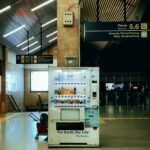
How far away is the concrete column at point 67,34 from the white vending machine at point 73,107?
69 cm

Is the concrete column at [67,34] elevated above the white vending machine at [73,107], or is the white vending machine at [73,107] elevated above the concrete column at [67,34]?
the concrete column at [67,34]

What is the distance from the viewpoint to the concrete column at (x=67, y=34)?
385 inches

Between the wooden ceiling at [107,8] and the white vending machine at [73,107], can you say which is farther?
the wooden ceiling at [107,8]

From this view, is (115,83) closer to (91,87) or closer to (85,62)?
(85,62)

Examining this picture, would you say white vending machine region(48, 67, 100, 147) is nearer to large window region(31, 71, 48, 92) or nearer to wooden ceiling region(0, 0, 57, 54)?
wooden ceiling region(0, 0, 57, 54)

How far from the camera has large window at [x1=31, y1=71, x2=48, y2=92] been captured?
→ 30.2 metres

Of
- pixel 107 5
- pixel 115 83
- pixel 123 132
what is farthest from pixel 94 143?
pixel 115 83

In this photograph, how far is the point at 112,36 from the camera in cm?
1085

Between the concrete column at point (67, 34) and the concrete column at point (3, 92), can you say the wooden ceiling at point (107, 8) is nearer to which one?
the concrete column at point (67, 34)

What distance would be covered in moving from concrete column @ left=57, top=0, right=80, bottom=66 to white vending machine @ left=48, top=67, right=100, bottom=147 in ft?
2.26

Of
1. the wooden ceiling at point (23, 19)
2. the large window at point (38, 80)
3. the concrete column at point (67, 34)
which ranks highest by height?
the wooden ceiling at point (23, 19)

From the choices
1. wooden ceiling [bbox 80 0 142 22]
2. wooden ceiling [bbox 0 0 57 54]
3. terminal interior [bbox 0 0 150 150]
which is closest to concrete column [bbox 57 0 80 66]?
terminal interior [bbox 0 0 150 150]

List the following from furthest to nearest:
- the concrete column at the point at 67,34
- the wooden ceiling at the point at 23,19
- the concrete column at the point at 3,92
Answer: the concrete column at the point at 3,92
the wooden ceiling at the point at 23,19
the concrete column at the point at 67,34

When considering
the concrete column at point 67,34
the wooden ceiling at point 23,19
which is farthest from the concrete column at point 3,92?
the concrete column at point 67,34
